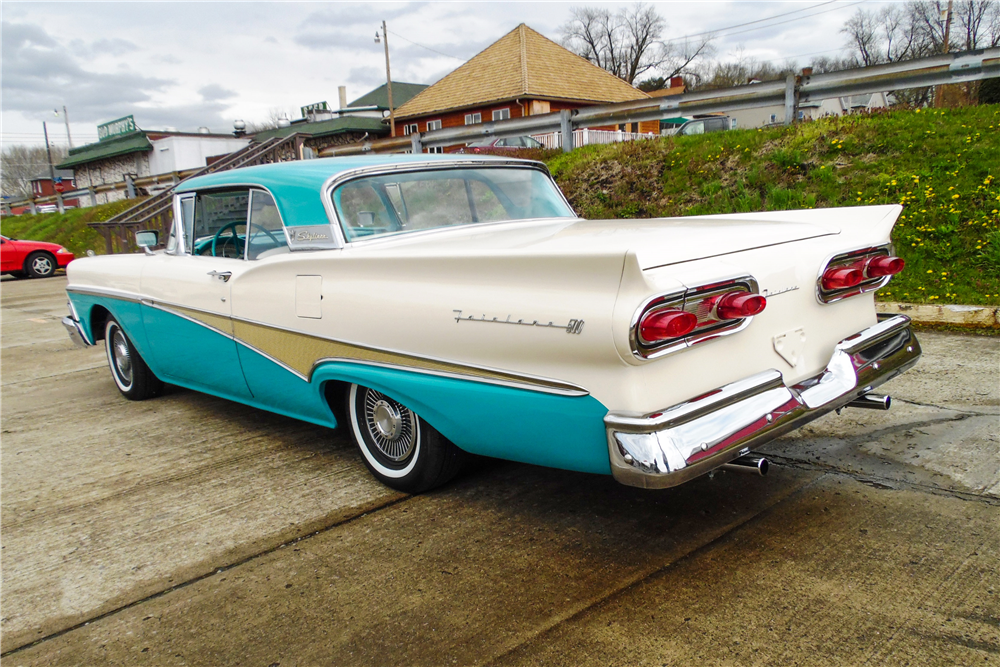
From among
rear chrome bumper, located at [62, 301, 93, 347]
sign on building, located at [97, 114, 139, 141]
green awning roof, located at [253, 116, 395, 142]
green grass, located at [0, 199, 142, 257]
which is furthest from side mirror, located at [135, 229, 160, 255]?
sign on building, located at [97, 114, 139, 141]

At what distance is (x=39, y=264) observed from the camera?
17.0 metres

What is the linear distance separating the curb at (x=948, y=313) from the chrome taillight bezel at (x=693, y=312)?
3.86 m

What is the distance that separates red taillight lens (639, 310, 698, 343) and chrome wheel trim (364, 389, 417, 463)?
1260 mm

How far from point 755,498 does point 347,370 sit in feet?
5.89

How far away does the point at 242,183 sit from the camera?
386 centimetres

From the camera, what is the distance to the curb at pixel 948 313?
5574 mm

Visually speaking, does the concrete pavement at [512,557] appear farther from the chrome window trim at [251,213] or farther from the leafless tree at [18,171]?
the leafless tree at [18,171]

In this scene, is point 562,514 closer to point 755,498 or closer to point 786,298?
point 755,498

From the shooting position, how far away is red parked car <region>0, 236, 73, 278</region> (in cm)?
1653

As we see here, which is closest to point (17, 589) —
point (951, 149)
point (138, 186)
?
point (951, 149)

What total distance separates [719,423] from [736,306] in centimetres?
39

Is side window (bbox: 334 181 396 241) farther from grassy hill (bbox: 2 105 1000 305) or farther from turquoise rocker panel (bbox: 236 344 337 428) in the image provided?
grassy hill (bbox: 2 105 1000 305)

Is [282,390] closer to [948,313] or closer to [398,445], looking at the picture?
[398,445]

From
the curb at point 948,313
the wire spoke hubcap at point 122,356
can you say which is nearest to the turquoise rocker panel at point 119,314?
the wire spoke hubcap at point 122,356
